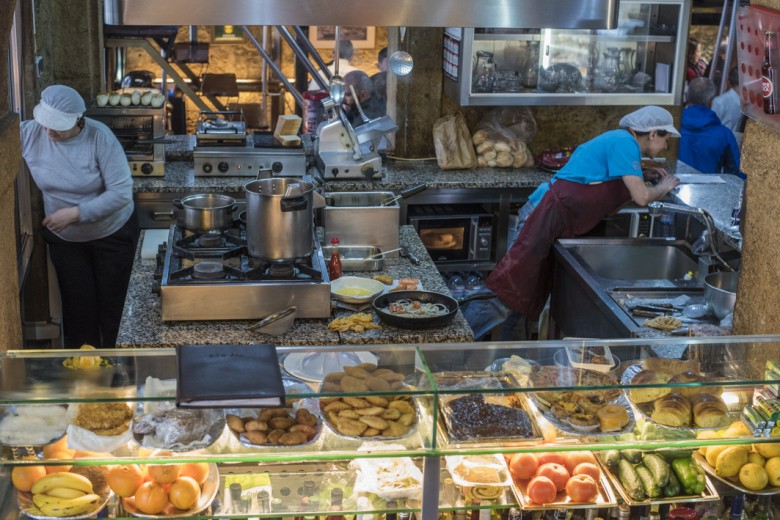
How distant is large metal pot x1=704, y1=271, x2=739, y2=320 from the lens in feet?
12.8

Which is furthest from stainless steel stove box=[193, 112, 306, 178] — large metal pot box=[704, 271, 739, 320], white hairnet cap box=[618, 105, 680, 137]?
large metal pot box=[704, 271, 739, 320]

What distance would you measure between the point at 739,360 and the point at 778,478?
0.31 metres

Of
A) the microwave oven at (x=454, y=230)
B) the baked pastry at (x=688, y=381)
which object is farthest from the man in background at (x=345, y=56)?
the baked pastry at (x=688, y=381)

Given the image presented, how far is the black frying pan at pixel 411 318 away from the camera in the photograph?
384 cm

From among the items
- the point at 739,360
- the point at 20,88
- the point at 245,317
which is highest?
the point at 20,88

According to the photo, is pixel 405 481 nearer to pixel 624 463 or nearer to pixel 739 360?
pixel 624 463

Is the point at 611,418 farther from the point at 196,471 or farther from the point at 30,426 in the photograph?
the point at 30,426

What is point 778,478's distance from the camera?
8.07 ft

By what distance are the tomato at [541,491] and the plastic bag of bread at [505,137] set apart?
4511mm

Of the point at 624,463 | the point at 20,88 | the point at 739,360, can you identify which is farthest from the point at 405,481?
the point at 20,88

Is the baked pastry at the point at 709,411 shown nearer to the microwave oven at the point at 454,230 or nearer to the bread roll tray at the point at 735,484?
the bread roll tray at the point at 735,484

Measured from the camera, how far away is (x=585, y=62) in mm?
6797

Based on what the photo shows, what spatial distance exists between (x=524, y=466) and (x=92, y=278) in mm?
3847

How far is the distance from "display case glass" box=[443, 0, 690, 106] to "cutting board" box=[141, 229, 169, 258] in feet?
7.88
